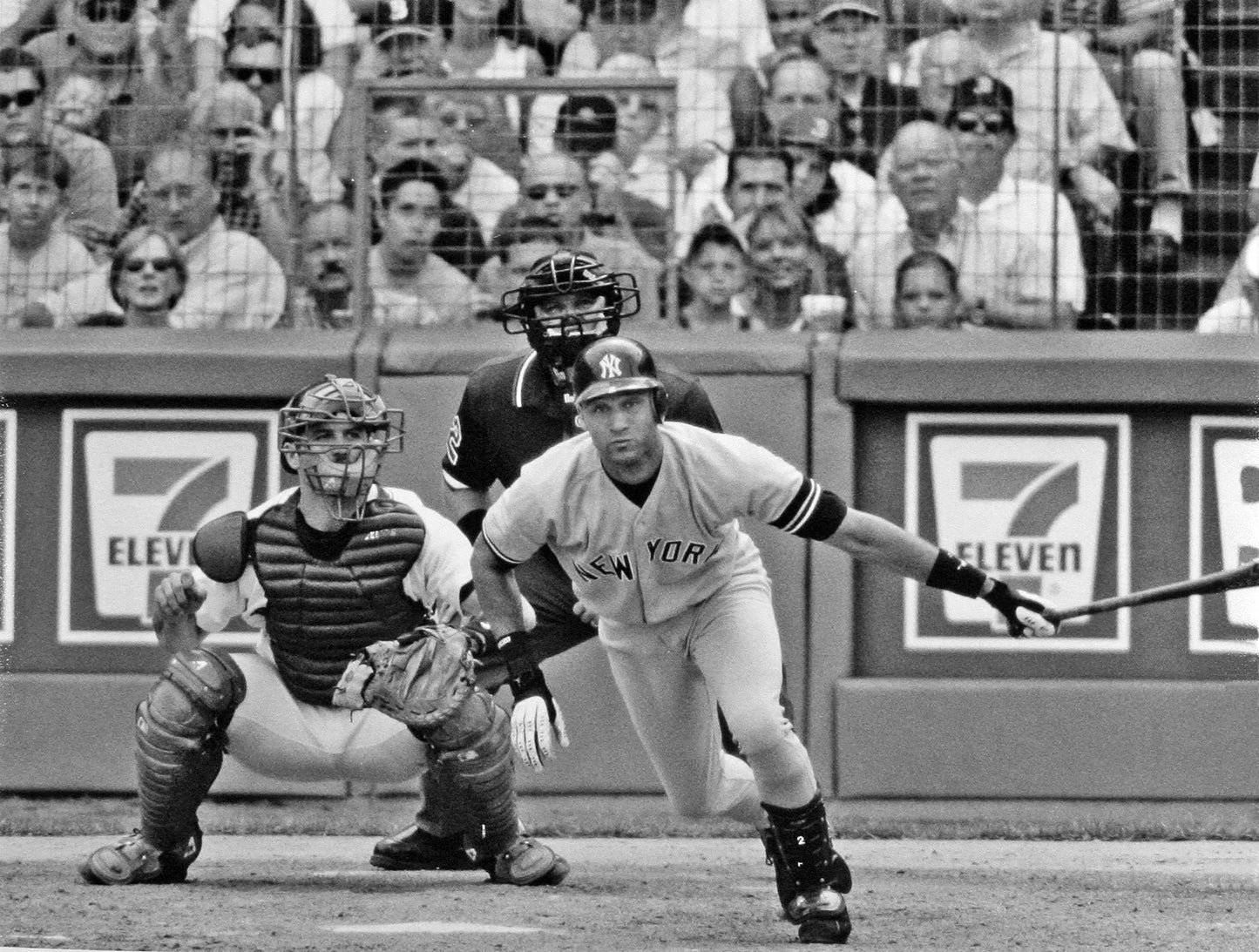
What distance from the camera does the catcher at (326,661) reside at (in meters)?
5.36

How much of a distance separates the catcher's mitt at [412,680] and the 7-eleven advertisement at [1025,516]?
2.33 meters

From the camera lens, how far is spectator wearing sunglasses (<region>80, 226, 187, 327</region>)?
7324 millimetres

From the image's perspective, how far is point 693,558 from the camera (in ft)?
16.2

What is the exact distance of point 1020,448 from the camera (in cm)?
716

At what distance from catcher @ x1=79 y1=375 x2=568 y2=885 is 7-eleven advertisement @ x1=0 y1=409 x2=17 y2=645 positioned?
6.60 feet

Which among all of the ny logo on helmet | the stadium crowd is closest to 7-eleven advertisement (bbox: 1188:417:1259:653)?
the stadium crowd

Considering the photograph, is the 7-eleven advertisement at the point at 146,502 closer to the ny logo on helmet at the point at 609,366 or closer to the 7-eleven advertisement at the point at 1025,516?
the 7-eleven advertisement at the point at 1025,516

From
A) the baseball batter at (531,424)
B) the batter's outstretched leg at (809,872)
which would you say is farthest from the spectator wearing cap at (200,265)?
the batter's outstretched leg at (809,872)

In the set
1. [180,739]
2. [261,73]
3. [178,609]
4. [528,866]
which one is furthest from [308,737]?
[261,73]

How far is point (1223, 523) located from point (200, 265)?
3.71 meters

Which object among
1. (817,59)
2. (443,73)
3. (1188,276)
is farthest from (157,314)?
(1188,276)

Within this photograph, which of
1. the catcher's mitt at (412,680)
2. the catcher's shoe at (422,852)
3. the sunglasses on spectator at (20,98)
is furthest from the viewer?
the sunglasses on spectator at (20,98)

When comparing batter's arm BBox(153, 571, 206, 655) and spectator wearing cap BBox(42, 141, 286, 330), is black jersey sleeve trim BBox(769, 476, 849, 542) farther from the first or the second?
spectator wearing cap BBox(42, 141, 286, 330)

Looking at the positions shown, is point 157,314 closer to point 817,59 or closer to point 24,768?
point 24,768
